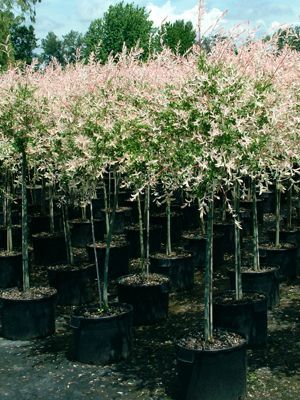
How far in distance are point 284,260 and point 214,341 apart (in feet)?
16.1

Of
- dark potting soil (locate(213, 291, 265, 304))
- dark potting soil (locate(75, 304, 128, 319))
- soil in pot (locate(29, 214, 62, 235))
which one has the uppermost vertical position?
soil in pot (locate(29, 214, 62, 235))

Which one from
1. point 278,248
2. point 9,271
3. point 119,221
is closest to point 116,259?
point 9,271

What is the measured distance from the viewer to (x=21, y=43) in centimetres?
9606

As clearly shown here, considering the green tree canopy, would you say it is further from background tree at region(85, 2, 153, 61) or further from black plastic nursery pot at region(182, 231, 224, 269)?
background tree at region(85, 2, 153, 61)

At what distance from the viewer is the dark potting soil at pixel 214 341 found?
6320 mm

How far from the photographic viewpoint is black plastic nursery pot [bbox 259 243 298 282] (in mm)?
11023

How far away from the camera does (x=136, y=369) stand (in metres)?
7.19

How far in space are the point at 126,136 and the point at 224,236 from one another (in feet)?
21.9

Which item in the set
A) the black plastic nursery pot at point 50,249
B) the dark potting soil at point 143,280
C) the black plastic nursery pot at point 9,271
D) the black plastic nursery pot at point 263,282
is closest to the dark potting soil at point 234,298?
the black plastic nursery pot at point 263,282

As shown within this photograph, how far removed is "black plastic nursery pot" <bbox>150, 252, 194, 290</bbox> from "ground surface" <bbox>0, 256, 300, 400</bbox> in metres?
1.65

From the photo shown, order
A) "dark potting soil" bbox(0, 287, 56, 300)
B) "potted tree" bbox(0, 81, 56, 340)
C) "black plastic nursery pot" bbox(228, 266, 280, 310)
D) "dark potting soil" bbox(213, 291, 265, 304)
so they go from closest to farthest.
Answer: "dark potting soil" bbox(213, 291, 265, 304) → "potted tree" bbox(0, 81, 56, 340) → "dark potting soil" bbox(0, 287, 56, 300) → "black plastic nursery pot" bbox(228, 266, 280, 310)

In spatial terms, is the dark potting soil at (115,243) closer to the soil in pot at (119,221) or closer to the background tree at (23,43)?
the soil in pot at (119,221)

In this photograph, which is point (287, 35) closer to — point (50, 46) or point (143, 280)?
point (143, 280)

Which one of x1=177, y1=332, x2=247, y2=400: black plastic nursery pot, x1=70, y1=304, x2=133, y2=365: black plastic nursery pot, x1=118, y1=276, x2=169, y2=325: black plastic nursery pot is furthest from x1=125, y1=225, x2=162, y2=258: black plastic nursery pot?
x1=177, y1=332, x2=247, y2=400: black plastic nursery pot
